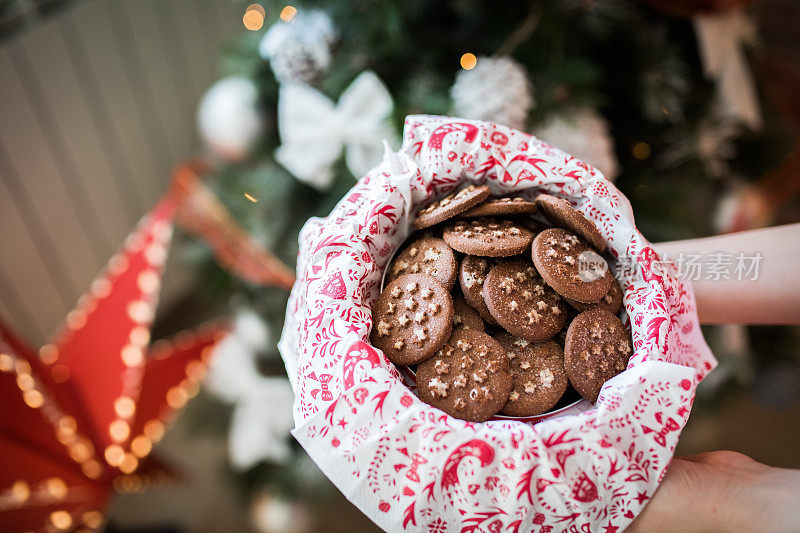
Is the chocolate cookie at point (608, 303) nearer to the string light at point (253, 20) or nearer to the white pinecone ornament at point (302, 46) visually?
the white pinecone ornament at point (302, 46)

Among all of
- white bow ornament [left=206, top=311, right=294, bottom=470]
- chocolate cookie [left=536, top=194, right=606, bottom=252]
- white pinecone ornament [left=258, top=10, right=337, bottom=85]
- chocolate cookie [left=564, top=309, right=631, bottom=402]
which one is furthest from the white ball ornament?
chocolate cookie [left=564, top=309, right=631, bottom=402]

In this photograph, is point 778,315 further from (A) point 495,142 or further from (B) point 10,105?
(B) point 10,105

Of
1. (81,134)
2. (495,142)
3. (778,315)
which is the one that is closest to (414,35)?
(495,142)

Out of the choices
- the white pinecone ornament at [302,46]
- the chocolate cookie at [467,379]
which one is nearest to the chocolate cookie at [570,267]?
the chocolate cookie at [467,379]

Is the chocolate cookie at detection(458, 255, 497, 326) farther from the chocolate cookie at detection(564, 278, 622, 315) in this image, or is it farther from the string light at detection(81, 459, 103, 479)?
the string light at detection(81, 459, 103, 479)

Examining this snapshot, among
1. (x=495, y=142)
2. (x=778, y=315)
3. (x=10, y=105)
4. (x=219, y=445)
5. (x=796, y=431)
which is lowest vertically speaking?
(x=796, y=431)

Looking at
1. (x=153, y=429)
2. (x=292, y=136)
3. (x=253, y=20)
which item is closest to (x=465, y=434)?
(x=292, y=136)
